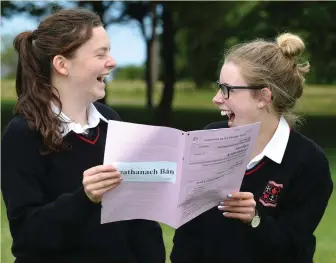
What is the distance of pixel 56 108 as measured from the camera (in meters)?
2.39

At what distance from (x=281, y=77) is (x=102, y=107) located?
0.75m

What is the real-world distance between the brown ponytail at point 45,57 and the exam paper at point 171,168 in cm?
30

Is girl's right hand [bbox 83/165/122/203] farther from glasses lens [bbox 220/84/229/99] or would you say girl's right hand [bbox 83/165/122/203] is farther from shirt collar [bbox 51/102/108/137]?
glasses lens [bbox 220/84/229/99]

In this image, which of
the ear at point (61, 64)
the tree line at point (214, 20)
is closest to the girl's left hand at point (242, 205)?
the ear at point (61, 64)

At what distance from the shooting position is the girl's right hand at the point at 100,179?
2.11 metres

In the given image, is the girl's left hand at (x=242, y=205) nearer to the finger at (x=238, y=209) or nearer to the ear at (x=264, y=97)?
the finger at (x=238, y=209)

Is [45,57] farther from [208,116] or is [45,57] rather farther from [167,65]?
[208,116]

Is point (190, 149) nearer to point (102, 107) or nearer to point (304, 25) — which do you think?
point (102, 107)

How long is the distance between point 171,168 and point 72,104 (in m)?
0.49

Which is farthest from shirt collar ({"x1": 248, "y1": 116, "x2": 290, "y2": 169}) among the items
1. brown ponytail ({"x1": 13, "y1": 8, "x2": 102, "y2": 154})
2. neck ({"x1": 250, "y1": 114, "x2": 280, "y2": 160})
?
brown ponytail ({"x1": 13, "y1": 8, "x2": 102, "y2": 154})

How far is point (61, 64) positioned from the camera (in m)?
2.39

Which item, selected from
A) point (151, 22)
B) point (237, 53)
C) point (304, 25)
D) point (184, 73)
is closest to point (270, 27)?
point (304, 25)

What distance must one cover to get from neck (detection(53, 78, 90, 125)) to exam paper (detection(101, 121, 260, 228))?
1.23 feet

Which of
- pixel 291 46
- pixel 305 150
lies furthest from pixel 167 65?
pixel 305 150
